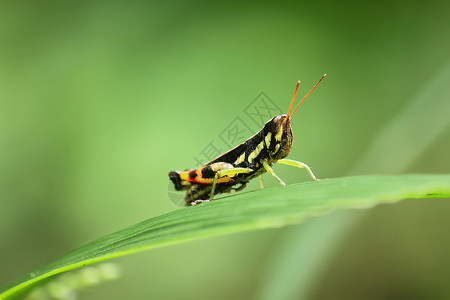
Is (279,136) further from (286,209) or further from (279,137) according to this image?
(286,209)

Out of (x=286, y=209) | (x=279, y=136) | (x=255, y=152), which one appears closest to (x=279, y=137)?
(x=279, y=136)

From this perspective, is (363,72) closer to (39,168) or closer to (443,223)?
(443,223)

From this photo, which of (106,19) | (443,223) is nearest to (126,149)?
(106,19)

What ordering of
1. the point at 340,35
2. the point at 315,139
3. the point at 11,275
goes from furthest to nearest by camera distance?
the point at 340,35 → the point at 315,139 → the point at 11,275

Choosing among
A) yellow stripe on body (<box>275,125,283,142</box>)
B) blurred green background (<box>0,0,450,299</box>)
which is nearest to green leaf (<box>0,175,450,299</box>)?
yellow stripe on body (<box>275,125,283,142</box>)

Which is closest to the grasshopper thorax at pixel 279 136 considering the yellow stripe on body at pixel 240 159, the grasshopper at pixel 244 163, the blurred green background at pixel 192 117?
the grasshopper at pixel 244 163

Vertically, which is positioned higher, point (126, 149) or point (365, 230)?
point (126, 149)

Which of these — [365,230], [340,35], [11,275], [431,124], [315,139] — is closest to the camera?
[431,124]

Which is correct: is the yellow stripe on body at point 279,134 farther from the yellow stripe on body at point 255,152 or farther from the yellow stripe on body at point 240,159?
the yellow stripe on body at point 240,159
